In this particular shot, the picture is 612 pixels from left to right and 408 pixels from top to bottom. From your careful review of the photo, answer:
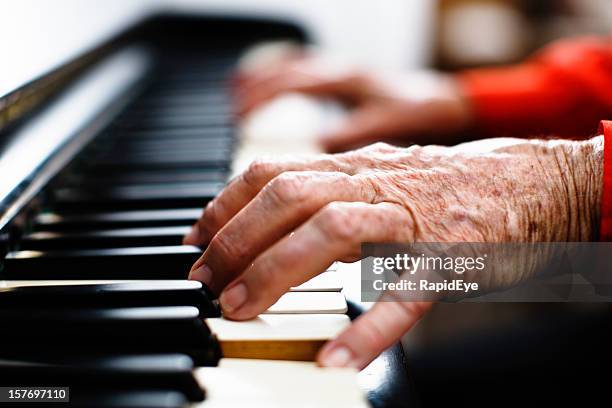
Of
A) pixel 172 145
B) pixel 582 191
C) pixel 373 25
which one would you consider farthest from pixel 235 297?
pixel 373 25

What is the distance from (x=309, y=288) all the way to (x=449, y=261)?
0.43ft

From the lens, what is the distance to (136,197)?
81 centimetres

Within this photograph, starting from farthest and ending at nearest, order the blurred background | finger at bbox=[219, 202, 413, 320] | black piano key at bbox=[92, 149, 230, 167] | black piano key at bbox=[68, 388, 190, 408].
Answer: black piano key at bbox=[92, 149, 230, 167] < the blurred background < finger at bbox=[219, 202, 413, 320] < black piano key at bbox=[68, 388, 190, 408]

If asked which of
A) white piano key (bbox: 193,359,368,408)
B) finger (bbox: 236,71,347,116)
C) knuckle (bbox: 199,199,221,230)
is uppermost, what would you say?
finger (bbox: 236,71,347,116)

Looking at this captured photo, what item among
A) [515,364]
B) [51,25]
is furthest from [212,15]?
[515,364]


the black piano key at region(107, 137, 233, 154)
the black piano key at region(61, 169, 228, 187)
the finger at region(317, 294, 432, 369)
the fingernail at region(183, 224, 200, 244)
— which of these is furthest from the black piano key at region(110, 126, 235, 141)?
the finger at region(317, 294, 432, 369)

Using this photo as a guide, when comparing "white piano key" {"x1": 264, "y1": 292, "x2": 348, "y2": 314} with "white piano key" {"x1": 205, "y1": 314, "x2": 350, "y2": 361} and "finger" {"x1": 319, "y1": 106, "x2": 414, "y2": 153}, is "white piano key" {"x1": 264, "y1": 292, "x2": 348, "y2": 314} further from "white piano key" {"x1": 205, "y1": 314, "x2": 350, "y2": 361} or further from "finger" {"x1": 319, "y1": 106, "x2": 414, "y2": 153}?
"finger" {"x1": 319, "y1": 106, "x2": 414, "y2": 153}

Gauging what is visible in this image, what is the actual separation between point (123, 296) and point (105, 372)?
0.37 feet

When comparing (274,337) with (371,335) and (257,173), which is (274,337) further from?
(257,173)

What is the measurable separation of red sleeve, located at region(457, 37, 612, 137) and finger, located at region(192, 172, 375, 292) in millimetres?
907

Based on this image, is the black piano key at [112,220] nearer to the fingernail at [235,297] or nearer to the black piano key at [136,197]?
the black piano key at [136,197]

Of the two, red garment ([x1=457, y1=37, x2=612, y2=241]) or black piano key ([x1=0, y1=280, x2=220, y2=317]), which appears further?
red garment ([x1=457, y1=37, x2=612, y2=241])

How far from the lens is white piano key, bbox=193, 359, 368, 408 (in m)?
0.45

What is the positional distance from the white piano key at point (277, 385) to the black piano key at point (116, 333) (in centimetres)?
2
